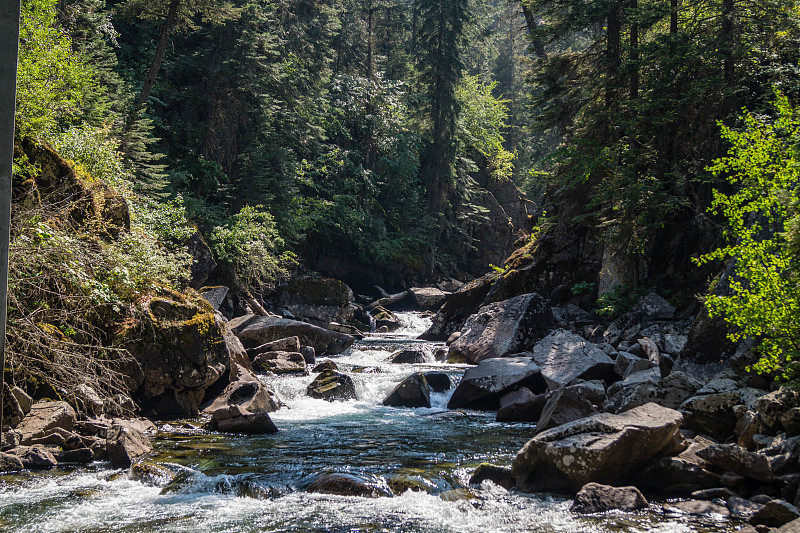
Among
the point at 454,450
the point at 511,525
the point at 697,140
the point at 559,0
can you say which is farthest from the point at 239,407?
the point at 559,0

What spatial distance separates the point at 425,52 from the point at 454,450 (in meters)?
33.5

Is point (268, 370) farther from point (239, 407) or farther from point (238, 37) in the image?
point (238, 37)

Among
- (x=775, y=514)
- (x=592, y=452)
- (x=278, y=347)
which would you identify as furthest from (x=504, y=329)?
(x=775, y=514)

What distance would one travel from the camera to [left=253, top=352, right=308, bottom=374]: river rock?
14.7 m

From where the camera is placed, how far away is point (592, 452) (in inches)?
268

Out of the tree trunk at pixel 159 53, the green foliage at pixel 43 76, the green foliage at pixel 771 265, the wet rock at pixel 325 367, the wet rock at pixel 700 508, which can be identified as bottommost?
the wet rock at pixel 700 508

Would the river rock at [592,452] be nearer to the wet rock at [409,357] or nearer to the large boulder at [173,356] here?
the large boulder at [173,356]

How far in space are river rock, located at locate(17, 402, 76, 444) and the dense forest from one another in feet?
2.79

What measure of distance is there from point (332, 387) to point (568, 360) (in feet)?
17.2

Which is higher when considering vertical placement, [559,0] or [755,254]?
[559,0]

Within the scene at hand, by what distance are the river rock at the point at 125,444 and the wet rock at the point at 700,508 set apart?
21.7ft

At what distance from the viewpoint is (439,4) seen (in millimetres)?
37000

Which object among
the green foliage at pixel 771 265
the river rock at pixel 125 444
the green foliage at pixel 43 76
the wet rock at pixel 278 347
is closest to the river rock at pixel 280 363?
the wet rock at pixel 278 347

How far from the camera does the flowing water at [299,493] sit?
591 centimetres
